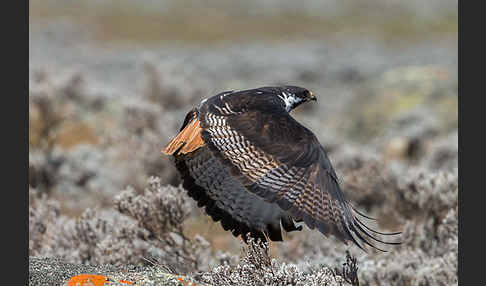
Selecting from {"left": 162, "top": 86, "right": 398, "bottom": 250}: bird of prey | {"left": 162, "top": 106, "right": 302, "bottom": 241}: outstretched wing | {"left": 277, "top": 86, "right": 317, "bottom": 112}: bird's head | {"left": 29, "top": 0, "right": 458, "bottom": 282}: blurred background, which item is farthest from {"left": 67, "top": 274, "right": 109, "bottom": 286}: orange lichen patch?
{"left": 29, "top": 0, "right": 458, "bottom": 282}: blurred background

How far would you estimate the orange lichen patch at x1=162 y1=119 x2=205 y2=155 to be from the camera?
17.2 ft

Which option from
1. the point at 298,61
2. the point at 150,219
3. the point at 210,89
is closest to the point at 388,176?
the point at 150,219

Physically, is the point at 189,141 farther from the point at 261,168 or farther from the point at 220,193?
the point at 261,168

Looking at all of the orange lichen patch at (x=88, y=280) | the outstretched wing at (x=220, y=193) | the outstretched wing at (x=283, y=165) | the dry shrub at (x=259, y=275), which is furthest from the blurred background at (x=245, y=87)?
the orange lichen patch at (x=88, y=280)

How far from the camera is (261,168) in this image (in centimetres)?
461

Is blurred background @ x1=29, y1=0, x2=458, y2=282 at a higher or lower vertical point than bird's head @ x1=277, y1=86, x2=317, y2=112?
lower

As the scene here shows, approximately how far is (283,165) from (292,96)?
139 cm

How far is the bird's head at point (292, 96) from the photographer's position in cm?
571

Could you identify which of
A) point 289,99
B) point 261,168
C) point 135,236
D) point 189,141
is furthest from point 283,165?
point 135,236

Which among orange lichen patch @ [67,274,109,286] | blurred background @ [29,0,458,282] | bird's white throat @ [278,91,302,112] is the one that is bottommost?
blurred background @ [29,0,458,282]

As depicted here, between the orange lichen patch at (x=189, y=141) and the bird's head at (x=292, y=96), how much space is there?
88cm

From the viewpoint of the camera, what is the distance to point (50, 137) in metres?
12.7

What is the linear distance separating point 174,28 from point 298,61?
34.0 metres

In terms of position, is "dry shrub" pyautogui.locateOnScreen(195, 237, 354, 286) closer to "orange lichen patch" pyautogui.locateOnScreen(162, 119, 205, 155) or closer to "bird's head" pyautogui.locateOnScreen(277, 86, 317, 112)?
"orange lichen patch" pyautogui.locateOnScreen(162, 119, 205, 155)
